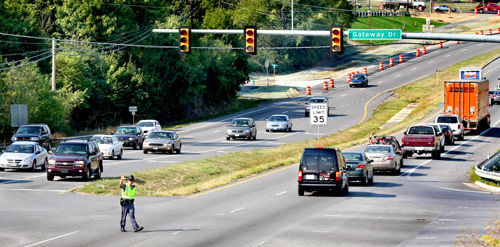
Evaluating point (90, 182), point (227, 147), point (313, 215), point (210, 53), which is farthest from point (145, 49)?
point (313, 215)

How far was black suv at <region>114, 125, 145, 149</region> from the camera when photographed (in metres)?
57.4

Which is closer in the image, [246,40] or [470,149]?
[246,40]

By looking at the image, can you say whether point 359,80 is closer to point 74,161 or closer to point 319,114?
point 319,114

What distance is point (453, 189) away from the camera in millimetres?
37625

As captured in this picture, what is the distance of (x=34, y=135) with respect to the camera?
52.8 metres

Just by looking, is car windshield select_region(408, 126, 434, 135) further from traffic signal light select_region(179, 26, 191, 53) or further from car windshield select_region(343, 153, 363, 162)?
traffic signal light select_region(179, 26, 191, 53)

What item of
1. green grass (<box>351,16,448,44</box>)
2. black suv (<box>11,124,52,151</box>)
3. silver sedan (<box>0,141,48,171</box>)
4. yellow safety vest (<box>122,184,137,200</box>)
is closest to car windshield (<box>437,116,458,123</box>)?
black suv (<box>11,124,52,151</box>)

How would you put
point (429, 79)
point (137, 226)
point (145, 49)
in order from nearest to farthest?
point (137, 226) < point (145, 49) < point (429, 79)

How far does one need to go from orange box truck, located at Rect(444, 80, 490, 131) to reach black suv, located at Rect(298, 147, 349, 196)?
32103 millimetres

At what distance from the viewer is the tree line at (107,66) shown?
66625 millimetres

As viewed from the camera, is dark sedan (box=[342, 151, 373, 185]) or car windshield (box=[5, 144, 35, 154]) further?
car windshield (box=[5, 144, 35, 154])

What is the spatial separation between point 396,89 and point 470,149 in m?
39.9

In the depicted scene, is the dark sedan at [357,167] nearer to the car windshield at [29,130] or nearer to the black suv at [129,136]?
the black suv at [129,136]

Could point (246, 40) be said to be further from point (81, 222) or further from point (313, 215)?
point (81, 222)
